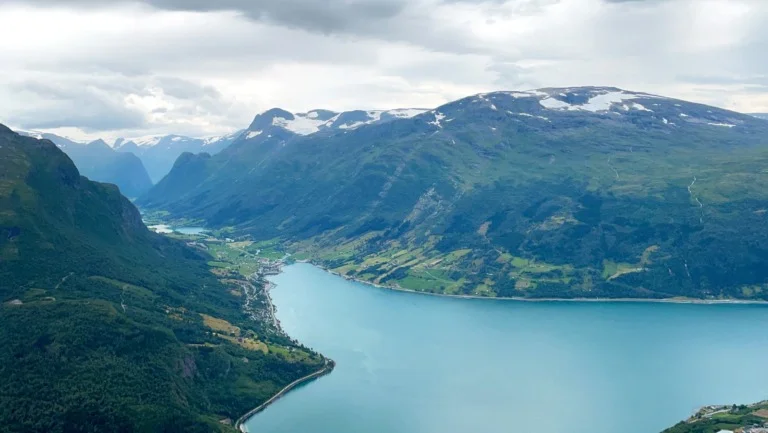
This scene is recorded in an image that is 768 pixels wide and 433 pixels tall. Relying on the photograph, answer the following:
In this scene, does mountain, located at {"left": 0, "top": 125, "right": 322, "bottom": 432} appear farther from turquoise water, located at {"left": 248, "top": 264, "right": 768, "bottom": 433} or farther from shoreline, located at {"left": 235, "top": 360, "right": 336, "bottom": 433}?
turquoise water, located at {"left": 248, "top": 264, "right": 768, "bottom": 433}

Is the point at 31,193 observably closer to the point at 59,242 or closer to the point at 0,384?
the point at 59,242

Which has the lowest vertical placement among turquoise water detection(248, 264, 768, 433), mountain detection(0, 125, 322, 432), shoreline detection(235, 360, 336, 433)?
turquoise water detection(248, 264, 768, 433)

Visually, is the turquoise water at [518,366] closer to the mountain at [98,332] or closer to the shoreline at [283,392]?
the shoreline at [283,392]

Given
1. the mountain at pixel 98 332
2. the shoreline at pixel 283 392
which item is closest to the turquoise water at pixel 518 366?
the shoreline at pixel 283 392

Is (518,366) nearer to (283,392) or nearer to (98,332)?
(283,392)

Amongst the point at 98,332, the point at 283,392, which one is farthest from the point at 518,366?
the point at 98,332

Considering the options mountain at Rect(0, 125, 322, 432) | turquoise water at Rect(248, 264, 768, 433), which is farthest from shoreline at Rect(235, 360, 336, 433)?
turquoise water at Rect(248, 264, 768, 433)

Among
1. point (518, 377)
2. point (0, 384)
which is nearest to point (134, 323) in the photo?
point (0, 384)
